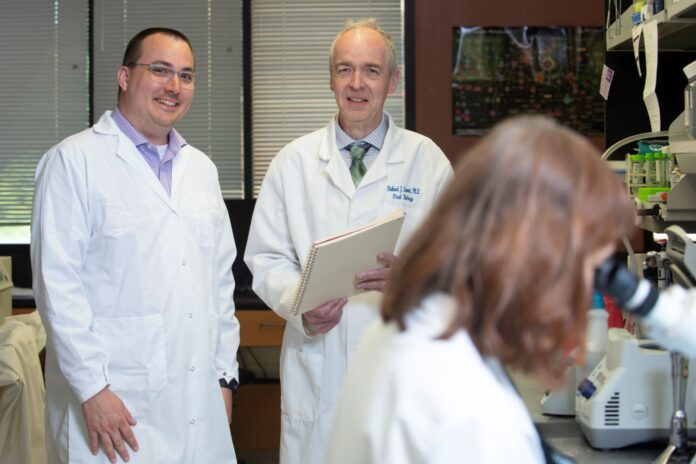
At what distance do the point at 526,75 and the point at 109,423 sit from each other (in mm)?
3061

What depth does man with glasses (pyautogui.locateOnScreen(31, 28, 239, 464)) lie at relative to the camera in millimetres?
2082

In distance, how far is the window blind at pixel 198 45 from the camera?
4609mm

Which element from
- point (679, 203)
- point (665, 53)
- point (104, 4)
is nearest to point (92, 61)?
point (104, 4)

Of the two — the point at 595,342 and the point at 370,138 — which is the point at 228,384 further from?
the point at 595,342

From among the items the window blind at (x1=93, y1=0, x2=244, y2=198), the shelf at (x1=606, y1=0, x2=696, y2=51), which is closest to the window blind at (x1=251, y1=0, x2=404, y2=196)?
the window blind at (x1=93, y1=0, x2=244, y2=198)

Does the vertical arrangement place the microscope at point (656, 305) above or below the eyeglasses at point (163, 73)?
below

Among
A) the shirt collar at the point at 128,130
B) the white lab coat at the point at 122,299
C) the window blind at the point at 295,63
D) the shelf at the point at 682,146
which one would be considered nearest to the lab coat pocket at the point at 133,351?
the white lab coat at the point at 122,299

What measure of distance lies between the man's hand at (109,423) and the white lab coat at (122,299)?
3cm

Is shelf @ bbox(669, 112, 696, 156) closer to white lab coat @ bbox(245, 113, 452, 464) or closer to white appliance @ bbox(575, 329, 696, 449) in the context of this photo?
white appliance @ bbox(575, 329, 696, 449)

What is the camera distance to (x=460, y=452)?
2.91 feet

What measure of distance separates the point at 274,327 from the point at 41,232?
212cm

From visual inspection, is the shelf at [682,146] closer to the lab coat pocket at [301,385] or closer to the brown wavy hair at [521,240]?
the lab coat pocket at [301,385]

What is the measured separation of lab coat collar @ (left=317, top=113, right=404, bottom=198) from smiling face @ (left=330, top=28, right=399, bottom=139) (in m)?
0.07

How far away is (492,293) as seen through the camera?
882mm
